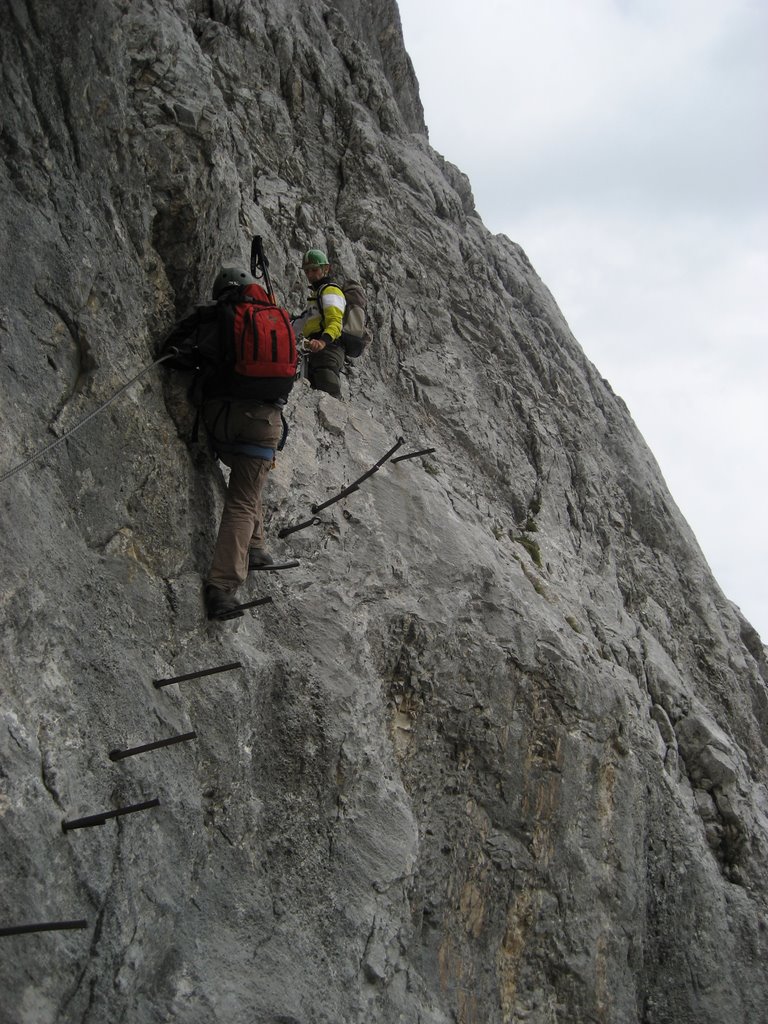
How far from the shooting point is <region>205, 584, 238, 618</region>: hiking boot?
324 inches

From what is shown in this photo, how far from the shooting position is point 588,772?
10250mm

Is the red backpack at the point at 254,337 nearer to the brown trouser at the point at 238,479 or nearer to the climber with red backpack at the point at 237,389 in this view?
the climber with red backpack at the point at 237,389

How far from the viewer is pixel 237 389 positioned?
8516mm

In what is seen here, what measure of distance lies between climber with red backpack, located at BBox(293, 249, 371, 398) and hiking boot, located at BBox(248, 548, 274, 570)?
2.81 metres

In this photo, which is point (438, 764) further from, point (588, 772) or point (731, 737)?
point (731, 737)

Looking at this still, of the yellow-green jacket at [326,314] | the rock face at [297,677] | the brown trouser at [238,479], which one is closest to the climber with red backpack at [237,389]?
the brown trouser at [238,479]

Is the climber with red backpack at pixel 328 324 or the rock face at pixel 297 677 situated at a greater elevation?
the climber with red backpack at pixel 328 324

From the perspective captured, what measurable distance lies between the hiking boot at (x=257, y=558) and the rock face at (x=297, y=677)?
0.68ft

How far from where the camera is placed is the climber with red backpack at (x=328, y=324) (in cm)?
1056

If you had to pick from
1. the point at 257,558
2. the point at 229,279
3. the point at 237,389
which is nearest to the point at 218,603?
the point at 257,558

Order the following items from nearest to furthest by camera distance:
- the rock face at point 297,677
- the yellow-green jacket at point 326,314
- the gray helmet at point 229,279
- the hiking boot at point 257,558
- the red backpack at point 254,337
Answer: the rock face at point 297,677 < the red backpack at point 254,337 < the gray helmet at point 229,279 < the hiking boot at point 257,558 < the yellow-green jacket at point 326,314

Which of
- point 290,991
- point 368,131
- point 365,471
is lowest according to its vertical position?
point 290,991

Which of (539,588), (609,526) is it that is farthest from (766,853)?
(609,526)

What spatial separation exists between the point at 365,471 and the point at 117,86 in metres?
4.87
